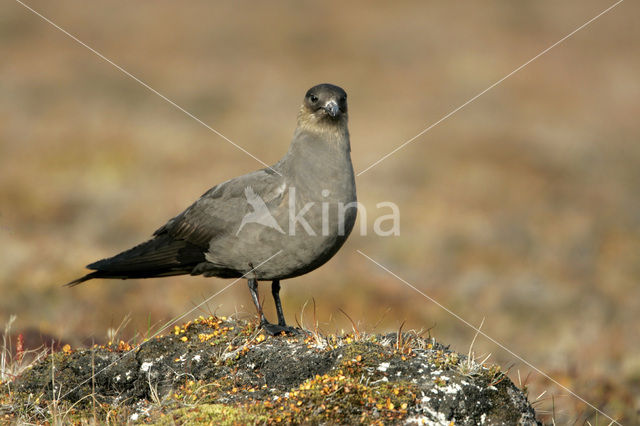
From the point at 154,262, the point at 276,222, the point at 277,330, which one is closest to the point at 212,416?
the point at 277,330

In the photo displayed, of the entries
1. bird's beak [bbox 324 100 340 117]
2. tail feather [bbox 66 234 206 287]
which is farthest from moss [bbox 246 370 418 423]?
bird's beak [bbox 324 100 340 117]

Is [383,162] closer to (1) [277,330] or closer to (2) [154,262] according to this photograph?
(2) [154,262]

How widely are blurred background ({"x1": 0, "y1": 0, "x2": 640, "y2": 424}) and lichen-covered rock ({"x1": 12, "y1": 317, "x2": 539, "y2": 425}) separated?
58cm

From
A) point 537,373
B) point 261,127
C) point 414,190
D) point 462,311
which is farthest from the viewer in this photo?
point 261,127

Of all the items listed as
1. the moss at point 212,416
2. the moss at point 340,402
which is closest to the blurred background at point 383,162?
the moss at point 340,402

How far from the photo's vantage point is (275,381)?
4.70 metres

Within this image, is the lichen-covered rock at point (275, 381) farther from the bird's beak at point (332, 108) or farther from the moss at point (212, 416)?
the bird's beak at point (332, 108)

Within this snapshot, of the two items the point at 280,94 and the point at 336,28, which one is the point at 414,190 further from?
the point at 336,28

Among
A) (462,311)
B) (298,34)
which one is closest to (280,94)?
(298,34)

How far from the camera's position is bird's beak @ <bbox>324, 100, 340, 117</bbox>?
20.5 feet

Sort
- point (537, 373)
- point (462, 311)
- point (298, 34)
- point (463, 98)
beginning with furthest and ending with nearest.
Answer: point (298, 34) < point (463, 98) < point (462, 311) < point (537, 373)

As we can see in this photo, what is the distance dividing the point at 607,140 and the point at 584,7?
12.6 meters

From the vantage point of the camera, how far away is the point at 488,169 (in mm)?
21672

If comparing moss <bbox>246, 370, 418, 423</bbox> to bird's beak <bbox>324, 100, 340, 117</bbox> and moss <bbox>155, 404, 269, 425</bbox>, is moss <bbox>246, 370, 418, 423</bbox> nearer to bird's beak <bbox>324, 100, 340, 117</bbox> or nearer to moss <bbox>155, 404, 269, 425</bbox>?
moss <bbox>155, 404, 269, 425</bbox>
